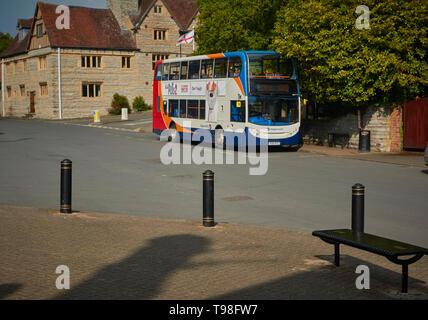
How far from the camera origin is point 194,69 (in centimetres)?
2648

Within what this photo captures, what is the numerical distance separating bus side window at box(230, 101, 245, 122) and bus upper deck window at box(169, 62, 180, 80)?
5.06 metres

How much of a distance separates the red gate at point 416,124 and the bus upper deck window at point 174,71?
10876 millimetres

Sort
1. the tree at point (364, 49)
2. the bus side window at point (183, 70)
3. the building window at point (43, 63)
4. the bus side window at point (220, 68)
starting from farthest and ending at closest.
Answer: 1. the building window at point (43, 63)
2. the bus side window at point (183, 70)
3. the bus side window at point (220, 68)
4. the tree at point (364, 49)

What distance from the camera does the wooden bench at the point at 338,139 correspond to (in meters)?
25.4

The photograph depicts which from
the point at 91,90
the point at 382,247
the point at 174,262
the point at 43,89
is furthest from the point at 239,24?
the point at 43,89

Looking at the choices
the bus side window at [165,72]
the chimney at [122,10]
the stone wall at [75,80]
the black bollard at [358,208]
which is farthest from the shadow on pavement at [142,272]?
the chimney at [122,10]

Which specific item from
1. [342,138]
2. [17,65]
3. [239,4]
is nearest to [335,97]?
[342,138]

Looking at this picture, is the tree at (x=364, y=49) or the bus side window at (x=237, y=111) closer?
the tree at (x=364, y=49)

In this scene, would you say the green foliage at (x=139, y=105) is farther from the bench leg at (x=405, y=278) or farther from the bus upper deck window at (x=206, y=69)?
the bench leg at (x=405, y=278)

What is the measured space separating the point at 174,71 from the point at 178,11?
111ft

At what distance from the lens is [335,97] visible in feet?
77.2

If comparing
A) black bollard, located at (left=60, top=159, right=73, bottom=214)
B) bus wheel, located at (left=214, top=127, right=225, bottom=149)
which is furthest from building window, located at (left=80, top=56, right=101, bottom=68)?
black bollard, located at (left=60, top=159, right=73, bottom=214)
